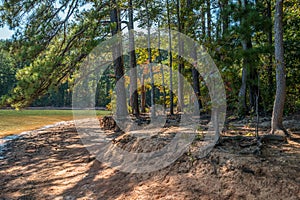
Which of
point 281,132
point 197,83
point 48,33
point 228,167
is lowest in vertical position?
point 228,167

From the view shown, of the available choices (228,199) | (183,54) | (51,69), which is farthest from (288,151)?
(183,54)

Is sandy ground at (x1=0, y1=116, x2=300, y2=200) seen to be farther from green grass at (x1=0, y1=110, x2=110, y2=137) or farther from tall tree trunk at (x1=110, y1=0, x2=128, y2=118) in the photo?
green grass at (x1=0, y1=110, x2=110, y2=137)

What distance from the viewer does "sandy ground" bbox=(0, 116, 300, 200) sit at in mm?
2736

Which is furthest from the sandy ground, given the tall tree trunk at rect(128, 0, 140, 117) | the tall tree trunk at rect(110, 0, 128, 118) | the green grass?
the green grass

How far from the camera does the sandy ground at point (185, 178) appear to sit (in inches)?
108

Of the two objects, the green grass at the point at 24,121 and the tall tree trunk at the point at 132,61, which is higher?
the tall tree trunk at the point at 132,61

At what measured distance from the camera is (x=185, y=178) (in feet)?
10.8

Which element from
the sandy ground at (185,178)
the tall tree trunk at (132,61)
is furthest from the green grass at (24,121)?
the sandy ground at (185,178)

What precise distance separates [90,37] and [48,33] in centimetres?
133

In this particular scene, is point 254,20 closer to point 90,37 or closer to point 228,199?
point 228,199

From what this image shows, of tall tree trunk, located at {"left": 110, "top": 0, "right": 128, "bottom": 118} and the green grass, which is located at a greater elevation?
tall tree trunk, located at {"left": 110, "top": 0, "right": 128, "bottom": 118}

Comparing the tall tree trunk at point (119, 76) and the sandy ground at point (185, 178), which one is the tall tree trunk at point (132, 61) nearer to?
the tall tree trunk at point (119, 76)

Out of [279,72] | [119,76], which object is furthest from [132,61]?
[279,72]

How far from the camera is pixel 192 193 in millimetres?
2902
